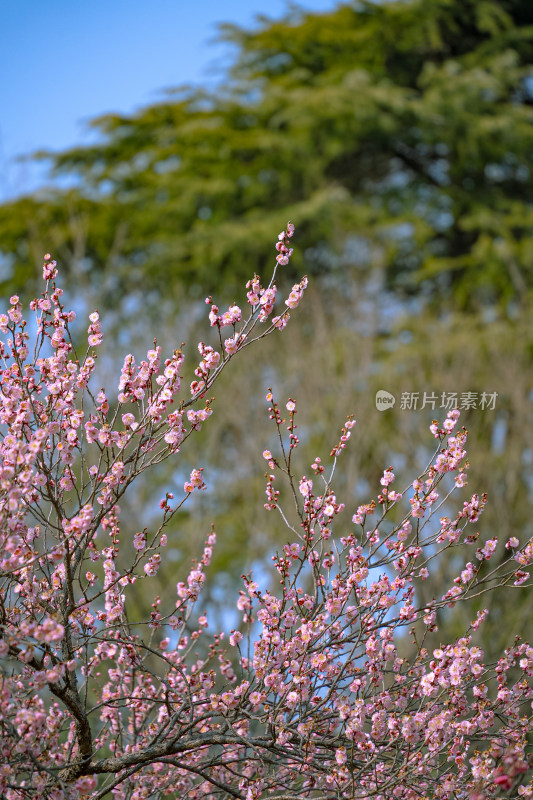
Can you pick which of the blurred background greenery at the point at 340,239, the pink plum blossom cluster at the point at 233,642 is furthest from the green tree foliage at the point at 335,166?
the pink plum blossom cluster at the point at 233,642

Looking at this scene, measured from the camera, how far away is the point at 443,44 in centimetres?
1213

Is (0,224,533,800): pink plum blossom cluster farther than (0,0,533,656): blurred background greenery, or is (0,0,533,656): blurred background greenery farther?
(0,0,533,656): blurred background greenery

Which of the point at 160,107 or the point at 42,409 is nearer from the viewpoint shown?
the point at 42,409

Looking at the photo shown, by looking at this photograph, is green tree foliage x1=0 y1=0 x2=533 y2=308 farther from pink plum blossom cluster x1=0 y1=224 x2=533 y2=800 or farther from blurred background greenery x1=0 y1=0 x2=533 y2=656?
pink plum blossom cluster x1=0 y1=224 x2=533 y2=800

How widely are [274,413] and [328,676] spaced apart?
0.96 m

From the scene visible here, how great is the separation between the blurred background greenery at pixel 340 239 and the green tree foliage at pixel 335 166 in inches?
1.2

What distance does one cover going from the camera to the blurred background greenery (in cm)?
901

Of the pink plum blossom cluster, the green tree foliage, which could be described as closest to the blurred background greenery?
the green tree foliage

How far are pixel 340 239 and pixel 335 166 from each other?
1.60m

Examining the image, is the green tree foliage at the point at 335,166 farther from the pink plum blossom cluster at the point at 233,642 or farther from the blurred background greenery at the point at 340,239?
the pink plum blossom cluster at the point at 233,642

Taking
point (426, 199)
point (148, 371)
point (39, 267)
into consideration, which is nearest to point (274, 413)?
point (148, 371)

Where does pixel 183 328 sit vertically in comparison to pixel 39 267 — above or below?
below

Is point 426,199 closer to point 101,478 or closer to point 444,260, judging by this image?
point 444,260

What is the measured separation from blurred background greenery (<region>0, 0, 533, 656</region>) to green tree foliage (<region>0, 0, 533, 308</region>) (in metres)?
0.03
